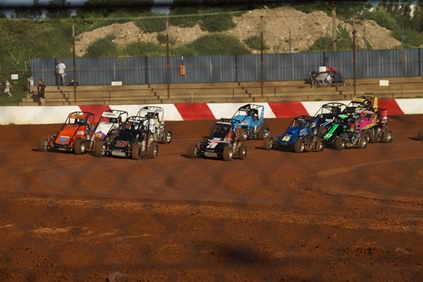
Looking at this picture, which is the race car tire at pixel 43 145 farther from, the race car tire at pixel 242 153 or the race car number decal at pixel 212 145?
the race car tire at pixel 242 153

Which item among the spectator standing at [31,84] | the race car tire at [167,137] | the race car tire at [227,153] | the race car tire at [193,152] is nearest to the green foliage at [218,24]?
the spectator standing at [31,84]

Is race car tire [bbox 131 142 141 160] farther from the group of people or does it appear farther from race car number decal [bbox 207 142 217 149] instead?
the group of people

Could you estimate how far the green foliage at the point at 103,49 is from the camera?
37.2 meters

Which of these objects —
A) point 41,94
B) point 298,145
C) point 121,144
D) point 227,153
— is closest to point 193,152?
point 227,153

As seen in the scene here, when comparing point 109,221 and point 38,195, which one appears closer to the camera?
point 109,221

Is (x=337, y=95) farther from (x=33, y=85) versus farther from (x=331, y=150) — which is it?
(x=33, y=85)

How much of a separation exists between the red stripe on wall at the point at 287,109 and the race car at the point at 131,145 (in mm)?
7776

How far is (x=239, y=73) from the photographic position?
1463 inches

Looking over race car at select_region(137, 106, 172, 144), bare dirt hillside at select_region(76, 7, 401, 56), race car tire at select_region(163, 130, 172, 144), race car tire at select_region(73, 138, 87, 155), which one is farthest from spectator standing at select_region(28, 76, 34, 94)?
race car tire at select_region(73, 138, 87, 155)

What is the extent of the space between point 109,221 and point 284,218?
84.4 inches

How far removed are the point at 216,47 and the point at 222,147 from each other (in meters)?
21.2

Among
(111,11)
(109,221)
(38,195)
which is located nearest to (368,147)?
(38,195)

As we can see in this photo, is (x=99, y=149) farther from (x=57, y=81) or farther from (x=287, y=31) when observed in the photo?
(x=287, y=31)

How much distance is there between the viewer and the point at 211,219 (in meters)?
10.5
